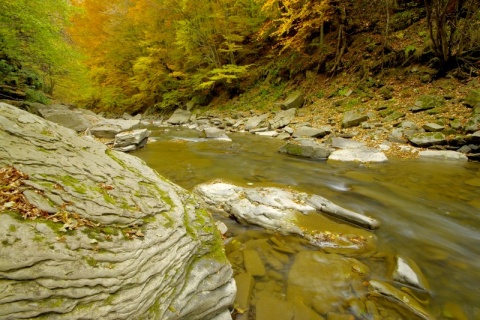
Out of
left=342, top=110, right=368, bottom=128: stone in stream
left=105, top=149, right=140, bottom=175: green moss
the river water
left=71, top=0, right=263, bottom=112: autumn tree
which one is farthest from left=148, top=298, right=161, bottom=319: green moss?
left=71, top=0, right=263, bottom=112: autumn tree

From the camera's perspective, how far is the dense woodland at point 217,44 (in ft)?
29.6

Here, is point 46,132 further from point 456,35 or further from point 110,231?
point 456,35

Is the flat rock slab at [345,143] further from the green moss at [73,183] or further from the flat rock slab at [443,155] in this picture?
the green moss at [73,183]

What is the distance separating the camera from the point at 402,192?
16.8 ft

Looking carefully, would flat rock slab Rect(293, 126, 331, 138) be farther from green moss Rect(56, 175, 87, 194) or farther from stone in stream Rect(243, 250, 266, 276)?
green moss Rect(56, 175, 87, 194)

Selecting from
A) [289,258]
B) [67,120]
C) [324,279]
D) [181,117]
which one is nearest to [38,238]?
[289,258]

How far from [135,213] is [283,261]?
1838mm

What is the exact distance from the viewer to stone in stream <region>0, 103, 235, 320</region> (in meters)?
1.54

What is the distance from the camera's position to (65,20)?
959 centimetres

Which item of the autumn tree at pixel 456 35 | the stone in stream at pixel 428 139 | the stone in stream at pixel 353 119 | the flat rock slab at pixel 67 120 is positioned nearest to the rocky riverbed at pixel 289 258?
the stone in stream at pixel 428 139

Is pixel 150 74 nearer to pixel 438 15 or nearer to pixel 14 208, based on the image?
pixel 438 15

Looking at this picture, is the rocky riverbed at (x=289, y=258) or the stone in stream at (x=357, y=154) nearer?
the rocky riverbed at (x=289, y=258)

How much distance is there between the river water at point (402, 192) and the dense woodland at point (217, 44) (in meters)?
5.84

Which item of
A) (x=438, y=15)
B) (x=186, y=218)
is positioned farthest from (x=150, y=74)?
(x=186, y=218)
